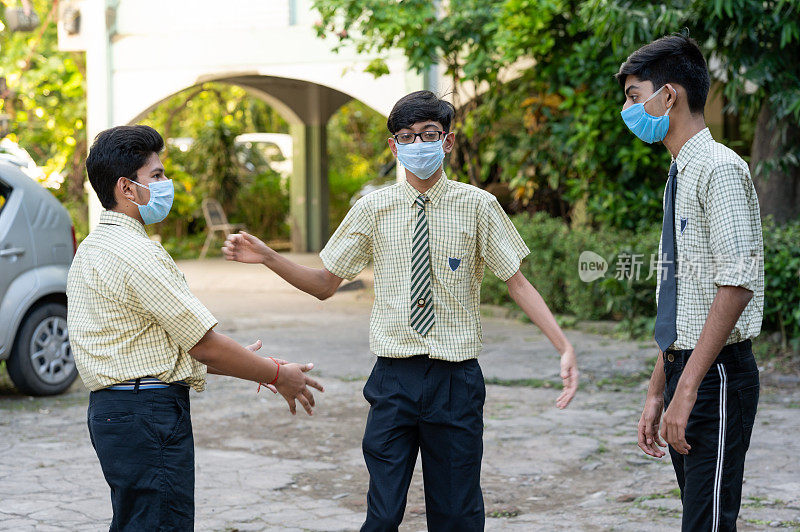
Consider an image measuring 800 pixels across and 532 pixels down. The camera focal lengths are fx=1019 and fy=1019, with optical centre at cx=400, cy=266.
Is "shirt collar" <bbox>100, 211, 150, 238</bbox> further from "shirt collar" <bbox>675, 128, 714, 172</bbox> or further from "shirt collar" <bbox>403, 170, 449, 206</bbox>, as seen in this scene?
"shirt collar" <bbox>675, 128, 714, 172</bbox>

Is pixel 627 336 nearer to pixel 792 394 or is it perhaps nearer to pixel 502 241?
pixel 792 394

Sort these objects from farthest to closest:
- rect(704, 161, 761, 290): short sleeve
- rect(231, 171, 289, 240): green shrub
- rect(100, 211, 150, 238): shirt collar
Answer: rect(231, 171, 289, 240): green shrub
rect(100, 211, 150, 238): shirt collar
rect(704, 161, 761, 290): short sleeve

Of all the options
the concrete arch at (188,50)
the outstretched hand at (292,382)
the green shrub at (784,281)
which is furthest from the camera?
the concrete arch at (188,50)

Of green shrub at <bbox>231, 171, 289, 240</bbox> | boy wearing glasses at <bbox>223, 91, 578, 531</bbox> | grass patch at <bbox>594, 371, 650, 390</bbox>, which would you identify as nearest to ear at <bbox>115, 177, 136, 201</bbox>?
boy wearing glasses at <bbox>223, 91, 578, 531</bbox>

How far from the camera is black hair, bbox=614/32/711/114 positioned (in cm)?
302

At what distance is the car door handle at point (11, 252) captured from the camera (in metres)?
7.16

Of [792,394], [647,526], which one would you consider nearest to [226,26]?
[792,394]

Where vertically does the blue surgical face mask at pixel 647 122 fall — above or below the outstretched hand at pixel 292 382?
above

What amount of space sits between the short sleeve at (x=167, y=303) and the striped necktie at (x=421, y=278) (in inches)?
27.7

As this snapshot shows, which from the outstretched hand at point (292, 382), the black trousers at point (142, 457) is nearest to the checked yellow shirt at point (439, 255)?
the outstretched hand at point (292, 382)

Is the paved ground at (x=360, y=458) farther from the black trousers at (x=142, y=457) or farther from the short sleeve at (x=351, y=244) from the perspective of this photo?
the black trousers at (x=142, y=457)

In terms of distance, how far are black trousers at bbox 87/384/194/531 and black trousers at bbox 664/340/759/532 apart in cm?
149

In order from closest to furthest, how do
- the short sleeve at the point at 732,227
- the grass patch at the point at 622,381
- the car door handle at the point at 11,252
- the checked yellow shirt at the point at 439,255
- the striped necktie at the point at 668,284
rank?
the short sleeve at the point at 732,227
the striped necktie at the point at 668,284
the checked yellow shirt at the point at 439,255
the car door handle at the point at 11,252
the grass patch at the point at 622,381

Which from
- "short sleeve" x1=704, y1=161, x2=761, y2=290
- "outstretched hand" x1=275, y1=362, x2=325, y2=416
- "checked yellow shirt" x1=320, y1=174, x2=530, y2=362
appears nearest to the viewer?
"short sleeve" x1=704, y1=161, x2=761, y2=290
